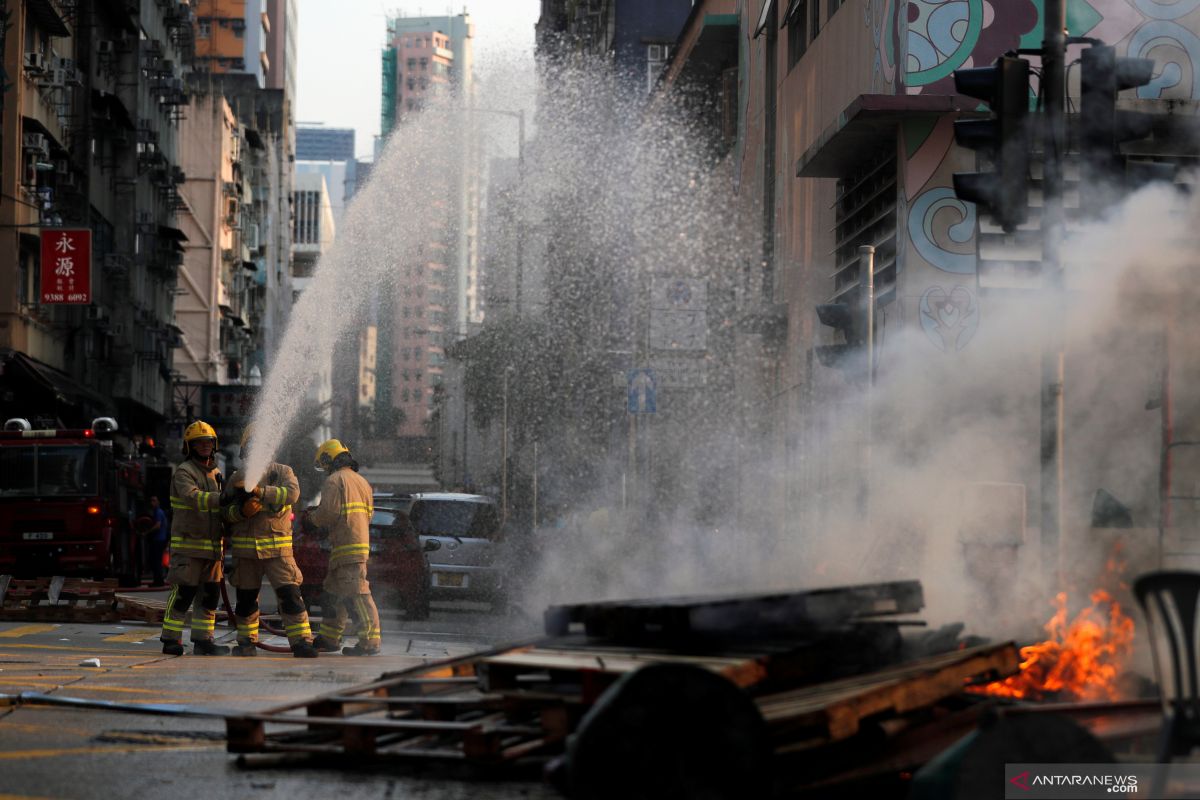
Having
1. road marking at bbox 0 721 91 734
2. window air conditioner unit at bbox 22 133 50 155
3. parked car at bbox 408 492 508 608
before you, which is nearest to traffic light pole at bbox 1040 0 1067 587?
road marking at bbox 0 721 91 734

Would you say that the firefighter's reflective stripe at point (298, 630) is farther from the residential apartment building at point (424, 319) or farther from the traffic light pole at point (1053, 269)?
the residential apartment building at point (424, 319)

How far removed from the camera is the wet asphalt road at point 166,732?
251 inches

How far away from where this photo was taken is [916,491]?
48.3 ft

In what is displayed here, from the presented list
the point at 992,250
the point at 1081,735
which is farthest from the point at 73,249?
the point at 1081,735

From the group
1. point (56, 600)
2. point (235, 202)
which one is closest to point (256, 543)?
point (56, 600)

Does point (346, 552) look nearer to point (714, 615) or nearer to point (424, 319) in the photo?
point (714, 615)

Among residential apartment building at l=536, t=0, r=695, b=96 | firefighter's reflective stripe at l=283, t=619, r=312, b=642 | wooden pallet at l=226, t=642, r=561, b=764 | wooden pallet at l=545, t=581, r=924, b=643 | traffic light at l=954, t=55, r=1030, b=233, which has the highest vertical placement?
residential apartment building at l=536, t=0, r=695, b=96

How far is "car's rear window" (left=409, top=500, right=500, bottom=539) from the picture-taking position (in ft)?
66.1

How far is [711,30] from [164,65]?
26.0 metres

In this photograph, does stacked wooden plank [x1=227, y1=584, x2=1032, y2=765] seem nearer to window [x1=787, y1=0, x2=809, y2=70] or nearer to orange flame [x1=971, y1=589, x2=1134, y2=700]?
orange flame [x1=971, y1=589, x2=1134, y2=700]

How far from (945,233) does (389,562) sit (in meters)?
7.24

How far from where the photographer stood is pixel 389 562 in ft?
59.0

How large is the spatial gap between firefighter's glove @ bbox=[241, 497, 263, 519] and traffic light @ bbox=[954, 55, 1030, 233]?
5742 millimetres

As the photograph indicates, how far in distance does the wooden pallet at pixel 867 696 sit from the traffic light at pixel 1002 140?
460cm
